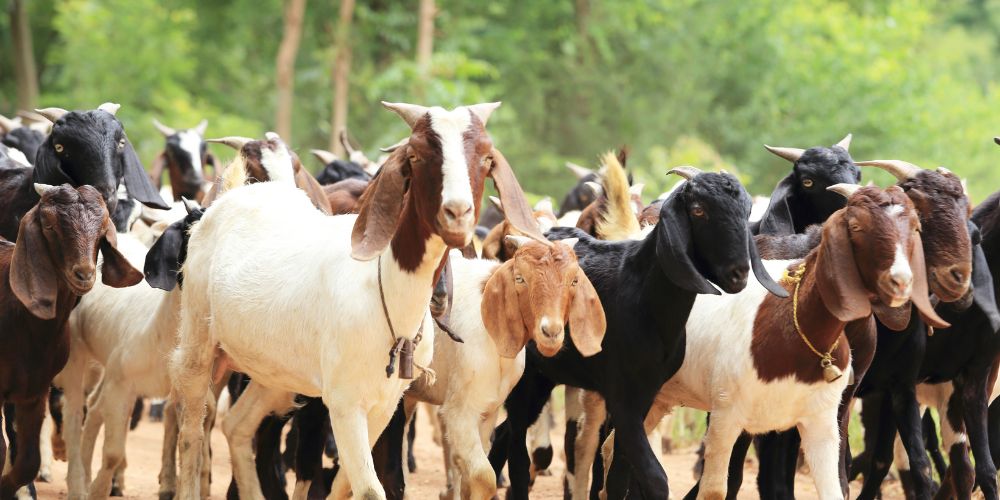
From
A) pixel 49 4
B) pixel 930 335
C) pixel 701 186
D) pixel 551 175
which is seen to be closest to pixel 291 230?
pixel 701 186

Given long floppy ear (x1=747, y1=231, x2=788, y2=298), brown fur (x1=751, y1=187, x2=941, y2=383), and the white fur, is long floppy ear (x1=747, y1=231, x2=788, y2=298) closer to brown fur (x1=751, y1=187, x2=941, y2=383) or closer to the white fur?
brown fur (x1=751, y1=187, x2=941, y2=383)

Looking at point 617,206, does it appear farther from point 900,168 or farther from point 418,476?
point 418,476

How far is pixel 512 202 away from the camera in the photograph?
257 inches

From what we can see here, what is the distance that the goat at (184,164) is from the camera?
13.3m

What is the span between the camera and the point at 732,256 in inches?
293

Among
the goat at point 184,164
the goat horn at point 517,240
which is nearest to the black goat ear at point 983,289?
the goat horn at point 517,240

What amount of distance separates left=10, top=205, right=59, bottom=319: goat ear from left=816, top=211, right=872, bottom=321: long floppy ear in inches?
151

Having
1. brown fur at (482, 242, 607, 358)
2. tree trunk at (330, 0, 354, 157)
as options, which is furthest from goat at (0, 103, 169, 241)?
tree trunk at (330, 0, 354, 157)

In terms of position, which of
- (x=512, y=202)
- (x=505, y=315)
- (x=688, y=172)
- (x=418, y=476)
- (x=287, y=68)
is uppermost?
(x=512, y=202)

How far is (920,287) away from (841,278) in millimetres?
391

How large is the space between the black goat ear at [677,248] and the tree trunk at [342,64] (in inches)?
744

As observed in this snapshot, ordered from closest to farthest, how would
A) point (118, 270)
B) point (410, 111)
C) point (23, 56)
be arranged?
point (410, 111), point (118, 270), point (23, 56)

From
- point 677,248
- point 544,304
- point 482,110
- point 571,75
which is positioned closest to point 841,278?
point 677,248

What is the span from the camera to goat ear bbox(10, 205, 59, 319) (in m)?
7.75
